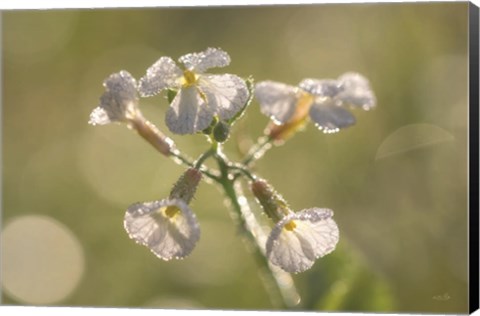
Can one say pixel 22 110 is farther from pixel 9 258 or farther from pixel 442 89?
pixel 442 89

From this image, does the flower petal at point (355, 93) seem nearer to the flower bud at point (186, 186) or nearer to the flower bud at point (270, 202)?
the flower bud at point (270, 202)

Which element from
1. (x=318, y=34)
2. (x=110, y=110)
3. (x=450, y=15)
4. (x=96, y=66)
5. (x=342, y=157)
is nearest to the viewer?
(x=110, y=110)

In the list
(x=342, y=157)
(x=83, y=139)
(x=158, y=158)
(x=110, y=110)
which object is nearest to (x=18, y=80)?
(x=83, y=139)

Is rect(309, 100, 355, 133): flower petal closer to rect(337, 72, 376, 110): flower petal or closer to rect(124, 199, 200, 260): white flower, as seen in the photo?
rect(337, 72, 376, 110): flower petal
